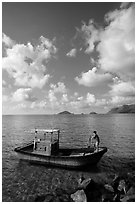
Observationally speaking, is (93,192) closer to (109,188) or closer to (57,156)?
(109,188)

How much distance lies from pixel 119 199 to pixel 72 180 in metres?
5.58

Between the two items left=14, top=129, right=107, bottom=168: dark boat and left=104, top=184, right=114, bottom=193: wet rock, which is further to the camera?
left=14, top=129, right=107, bottom=168: dark boat

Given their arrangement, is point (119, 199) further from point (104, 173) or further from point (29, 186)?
point (29, 186)

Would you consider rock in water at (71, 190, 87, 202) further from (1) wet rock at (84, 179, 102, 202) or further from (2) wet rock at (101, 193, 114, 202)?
(2) wet rock at (101, 193, 114, 202)

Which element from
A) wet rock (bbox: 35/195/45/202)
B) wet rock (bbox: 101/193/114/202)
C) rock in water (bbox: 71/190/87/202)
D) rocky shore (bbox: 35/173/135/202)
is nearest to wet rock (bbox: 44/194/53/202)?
rocky shore (bbox: 35/173/135/202)

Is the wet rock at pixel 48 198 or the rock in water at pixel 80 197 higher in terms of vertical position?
the rock in water at pixel 80 197

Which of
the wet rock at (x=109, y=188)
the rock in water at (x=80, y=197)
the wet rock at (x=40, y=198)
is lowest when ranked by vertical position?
the wet rock at (x=40, y=198)

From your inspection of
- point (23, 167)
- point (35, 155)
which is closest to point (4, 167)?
point (23, 167)

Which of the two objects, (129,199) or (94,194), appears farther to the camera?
(94,194)

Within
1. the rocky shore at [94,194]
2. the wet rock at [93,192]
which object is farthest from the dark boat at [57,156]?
the wet rock at [93,192]

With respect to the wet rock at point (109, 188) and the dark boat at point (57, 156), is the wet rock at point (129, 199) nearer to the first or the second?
the wet rock at point (109, 188)

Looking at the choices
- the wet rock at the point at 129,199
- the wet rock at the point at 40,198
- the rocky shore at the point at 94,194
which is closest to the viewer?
the wet rock at the point at 129,199

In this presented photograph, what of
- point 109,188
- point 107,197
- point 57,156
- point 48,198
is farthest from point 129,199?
point 57,156

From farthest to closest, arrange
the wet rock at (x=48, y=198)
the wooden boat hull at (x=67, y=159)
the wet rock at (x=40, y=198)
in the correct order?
the wooden boat hull at (x=67, y=159) < the wet rock at (x=40, y=198) < the wet rock at (x=48, y=198)
